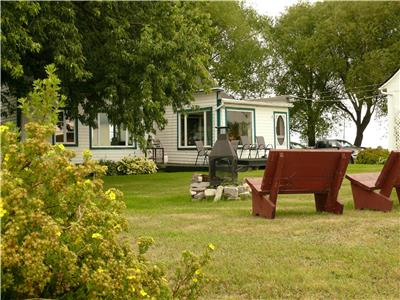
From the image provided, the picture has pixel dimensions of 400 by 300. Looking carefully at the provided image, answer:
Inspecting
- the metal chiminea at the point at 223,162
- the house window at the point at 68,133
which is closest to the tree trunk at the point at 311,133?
the house window at the point at 68,133

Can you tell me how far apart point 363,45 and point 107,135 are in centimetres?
2728

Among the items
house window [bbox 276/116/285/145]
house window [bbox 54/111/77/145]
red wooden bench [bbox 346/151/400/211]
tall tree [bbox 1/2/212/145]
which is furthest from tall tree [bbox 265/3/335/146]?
red wooden bench [bbox 346/151/400/211]

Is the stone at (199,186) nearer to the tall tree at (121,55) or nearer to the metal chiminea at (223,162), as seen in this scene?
the metal chiminea at (223,162)

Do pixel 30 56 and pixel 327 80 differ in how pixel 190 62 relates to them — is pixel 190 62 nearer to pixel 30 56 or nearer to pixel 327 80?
pixel 30 56

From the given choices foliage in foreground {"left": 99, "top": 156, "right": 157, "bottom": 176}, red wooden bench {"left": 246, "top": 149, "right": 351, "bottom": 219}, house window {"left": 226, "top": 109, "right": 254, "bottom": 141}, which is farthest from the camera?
house window {"left": 226, "top": 109, "right": 254, "bottom": 141}

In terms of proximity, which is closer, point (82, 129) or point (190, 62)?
point (190, 62)

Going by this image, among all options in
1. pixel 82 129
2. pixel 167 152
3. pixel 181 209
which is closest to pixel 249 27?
pixel 167 152

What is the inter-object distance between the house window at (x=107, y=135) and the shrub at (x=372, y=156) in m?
12.9

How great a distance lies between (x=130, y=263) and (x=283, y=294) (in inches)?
72.6

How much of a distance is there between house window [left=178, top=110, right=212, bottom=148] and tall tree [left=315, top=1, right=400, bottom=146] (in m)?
19.4

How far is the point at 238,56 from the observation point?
45750 millimetres

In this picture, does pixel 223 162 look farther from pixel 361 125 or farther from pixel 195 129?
pixel 361 125

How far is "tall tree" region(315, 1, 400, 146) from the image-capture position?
40.4 m

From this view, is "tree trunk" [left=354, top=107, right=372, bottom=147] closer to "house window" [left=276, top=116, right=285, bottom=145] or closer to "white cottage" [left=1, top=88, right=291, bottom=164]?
"house window" [left=276, top=116, right=285, bottom=145]
